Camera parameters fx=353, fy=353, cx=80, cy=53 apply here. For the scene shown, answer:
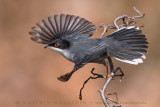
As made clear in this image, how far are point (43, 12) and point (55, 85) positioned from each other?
5.05 ft

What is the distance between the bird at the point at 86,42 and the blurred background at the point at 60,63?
2.28 metres

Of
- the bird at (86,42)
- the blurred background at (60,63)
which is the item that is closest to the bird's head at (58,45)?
the bird at (86,42)

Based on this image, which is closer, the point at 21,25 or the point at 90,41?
the point at 90,41

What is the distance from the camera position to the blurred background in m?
5.91

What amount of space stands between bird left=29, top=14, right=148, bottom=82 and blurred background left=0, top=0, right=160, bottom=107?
2.28 meters

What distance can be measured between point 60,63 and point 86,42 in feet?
10.5

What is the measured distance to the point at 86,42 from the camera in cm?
311

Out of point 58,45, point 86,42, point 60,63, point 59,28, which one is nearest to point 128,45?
point 86,42

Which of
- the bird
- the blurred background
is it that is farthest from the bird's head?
the blurred background

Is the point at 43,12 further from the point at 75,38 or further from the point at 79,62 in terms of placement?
the point at 79,62

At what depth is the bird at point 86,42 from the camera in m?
2.86

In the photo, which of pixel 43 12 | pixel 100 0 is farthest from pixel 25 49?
pixel 100 0

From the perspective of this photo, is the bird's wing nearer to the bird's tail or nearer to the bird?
the bird

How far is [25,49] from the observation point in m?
6.42
